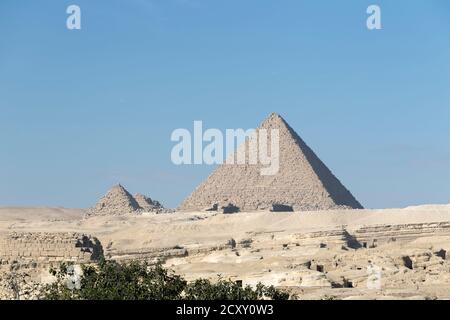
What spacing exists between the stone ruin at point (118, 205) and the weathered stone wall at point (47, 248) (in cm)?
7117

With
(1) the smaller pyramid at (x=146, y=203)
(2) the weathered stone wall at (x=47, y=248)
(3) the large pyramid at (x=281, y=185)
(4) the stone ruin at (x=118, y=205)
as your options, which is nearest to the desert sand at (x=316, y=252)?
(2) the weathered stone wall at (x=47, y=248)

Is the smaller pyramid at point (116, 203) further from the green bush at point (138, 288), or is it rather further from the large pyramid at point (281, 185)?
the green bush at point (138, 288)

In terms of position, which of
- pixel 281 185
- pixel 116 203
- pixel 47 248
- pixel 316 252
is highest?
pixel 281 185

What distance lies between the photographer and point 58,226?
8925cm

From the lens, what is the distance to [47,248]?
3678cm

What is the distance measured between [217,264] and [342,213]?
160ft

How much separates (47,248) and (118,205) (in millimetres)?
76248

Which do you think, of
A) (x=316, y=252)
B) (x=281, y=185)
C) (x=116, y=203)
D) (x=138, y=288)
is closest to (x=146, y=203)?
(x=116, y=203)

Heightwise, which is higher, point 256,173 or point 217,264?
point 256,173

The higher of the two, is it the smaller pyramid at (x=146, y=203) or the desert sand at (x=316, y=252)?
the smaller pyramid at (x=146, y=203)

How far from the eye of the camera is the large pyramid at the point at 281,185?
114 m

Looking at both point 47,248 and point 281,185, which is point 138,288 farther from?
point 281,185
